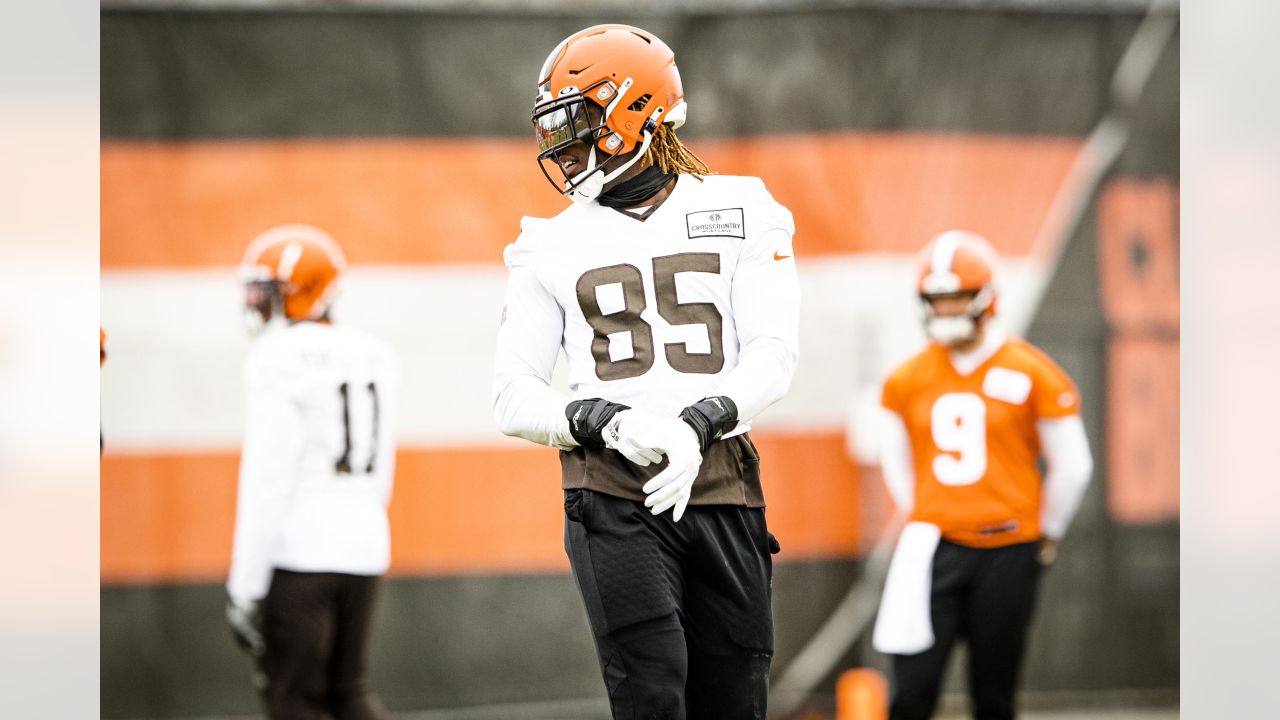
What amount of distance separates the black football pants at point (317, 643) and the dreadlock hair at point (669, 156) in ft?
6.91

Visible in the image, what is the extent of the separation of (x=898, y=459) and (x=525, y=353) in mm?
2469

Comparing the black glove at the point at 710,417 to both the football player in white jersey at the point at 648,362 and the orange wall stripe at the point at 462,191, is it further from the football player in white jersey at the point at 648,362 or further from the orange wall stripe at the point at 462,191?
the orange wall stripe at the point at 462,191

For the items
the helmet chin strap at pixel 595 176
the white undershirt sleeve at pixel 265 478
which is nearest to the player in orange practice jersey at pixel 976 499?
the white undershirt sleeve at pixel 265 478

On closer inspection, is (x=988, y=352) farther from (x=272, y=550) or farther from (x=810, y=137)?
(x=272, y=550)

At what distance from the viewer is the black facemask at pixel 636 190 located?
2.75 m

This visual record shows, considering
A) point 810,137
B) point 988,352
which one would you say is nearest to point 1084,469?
point 988,352

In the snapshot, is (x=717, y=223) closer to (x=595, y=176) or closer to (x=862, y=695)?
(x=595, y=176)

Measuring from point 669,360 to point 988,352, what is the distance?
2.37 meters

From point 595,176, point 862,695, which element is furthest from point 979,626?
point 595,176

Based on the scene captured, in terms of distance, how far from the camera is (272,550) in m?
4.22

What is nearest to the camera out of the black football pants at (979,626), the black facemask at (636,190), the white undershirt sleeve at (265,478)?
the black facemask at (636,190)

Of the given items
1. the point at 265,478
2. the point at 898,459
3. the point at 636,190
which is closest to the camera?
the point at 636,190

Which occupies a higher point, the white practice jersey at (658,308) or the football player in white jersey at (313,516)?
the white practice jersey at (658,308)

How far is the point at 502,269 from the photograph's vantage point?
558 cm
